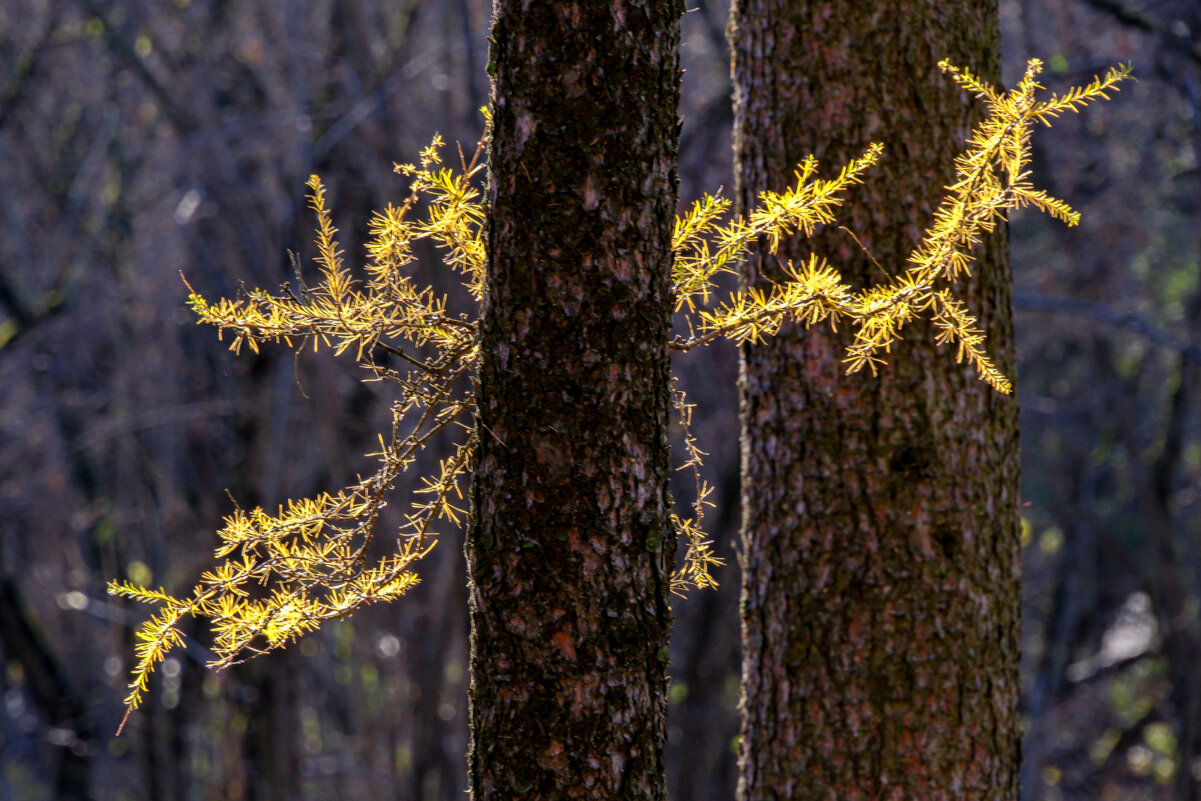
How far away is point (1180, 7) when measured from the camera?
761cm

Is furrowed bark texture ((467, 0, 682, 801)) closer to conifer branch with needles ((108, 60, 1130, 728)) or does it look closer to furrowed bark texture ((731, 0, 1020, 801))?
conifer branch with needles ((108, 60, 1130, 728))

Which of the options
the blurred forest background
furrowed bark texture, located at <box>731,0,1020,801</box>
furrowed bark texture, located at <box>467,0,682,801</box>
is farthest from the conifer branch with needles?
the blurred forest background

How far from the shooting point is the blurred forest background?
9.62 meters

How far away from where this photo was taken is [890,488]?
3.45 meters

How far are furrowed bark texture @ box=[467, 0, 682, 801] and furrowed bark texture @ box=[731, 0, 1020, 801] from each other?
1.48m

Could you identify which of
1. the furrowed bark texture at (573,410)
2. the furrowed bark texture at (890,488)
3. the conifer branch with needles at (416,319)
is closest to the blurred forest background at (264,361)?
the furrowed bark texture at (890,488)

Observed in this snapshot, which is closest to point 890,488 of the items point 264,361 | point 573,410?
point 573,410

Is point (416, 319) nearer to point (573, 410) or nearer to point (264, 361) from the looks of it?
point (573, 410)

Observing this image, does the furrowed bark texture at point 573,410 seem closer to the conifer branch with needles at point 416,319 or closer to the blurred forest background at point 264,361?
the conifer branch with needles at point 416,319

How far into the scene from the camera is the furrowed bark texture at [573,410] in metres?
2.07

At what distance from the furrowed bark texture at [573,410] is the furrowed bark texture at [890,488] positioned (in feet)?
4.84

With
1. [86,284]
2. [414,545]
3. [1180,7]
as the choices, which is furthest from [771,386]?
[86,284]

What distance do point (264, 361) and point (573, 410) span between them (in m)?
8.13

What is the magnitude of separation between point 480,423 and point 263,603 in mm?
569
